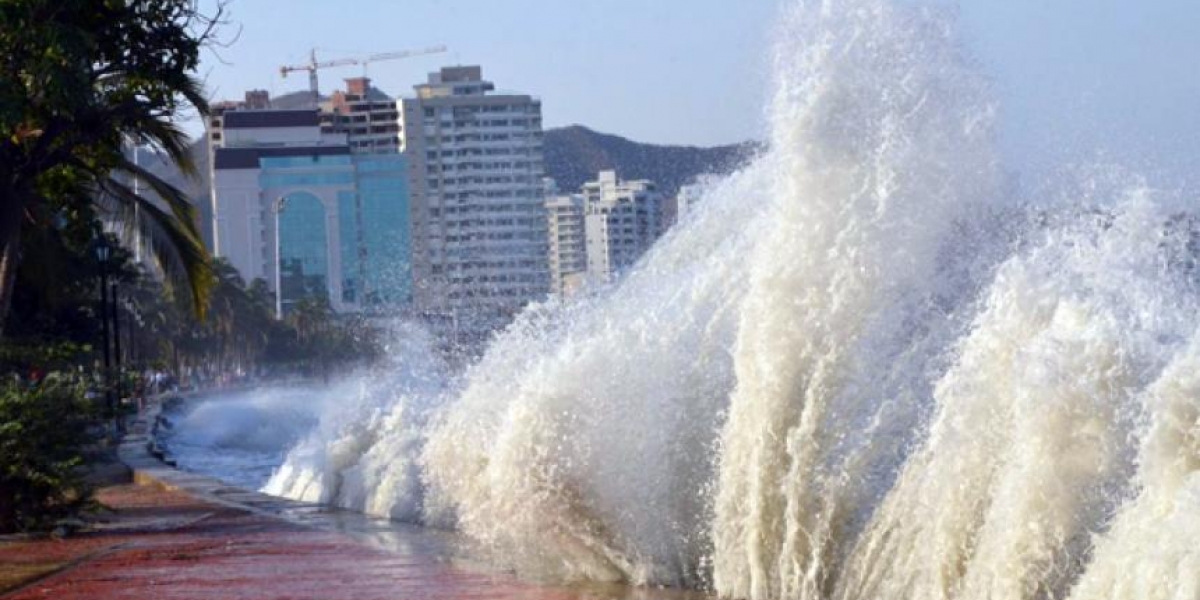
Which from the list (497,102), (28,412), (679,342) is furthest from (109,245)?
(497,102)

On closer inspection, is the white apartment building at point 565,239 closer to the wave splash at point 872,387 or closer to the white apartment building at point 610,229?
the white apartment building at point 610,229

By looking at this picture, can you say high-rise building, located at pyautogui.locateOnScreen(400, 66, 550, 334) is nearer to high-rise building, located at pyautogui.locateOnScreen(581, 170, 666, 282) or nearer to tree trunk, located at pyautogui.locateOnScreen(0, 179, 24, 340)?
high-rise building, located at pyautogui.locateOnScreen(581, 170, 666, 282)

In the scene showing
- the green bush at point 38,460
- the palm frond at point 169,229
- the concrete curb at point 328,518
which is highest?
the palm frond at point 169,229

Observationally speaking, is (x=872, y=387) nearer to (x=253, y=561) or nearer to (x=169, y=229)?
(x=253, y=561)

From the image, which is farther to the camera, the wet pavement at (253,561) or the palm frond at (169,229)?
the palm frond at (169,229)

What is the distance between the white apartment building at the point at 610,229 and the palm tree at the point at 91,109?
28.6 ft

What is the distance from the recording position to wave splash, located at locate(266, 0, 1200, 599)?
29.1 ft

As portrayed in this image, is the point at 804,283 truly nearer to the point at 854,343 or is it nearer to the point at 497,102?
the point at 854,343

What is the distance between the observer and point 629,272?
16250mm

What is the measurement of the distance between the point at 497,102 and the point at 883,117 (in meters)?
117

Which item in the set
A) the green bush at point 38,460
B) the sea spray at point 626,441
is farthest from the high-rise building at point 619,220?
the sea spray at point 626,441

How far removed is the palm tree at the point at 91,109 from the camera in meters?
18.3

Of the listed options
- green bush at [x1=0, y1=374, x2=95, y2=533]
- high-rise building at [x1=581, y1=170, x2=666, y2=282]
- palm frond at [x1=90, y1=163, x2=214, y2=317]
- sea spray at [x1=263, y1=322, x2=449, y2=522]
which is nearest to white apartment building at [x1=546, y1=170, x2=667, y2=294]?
high-rise building at [x1=581, y1=170, x2=666, y2=282]

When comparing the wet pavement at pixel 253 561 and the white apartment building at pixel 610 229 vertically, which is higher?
the white apartment building at pixel 610 229
